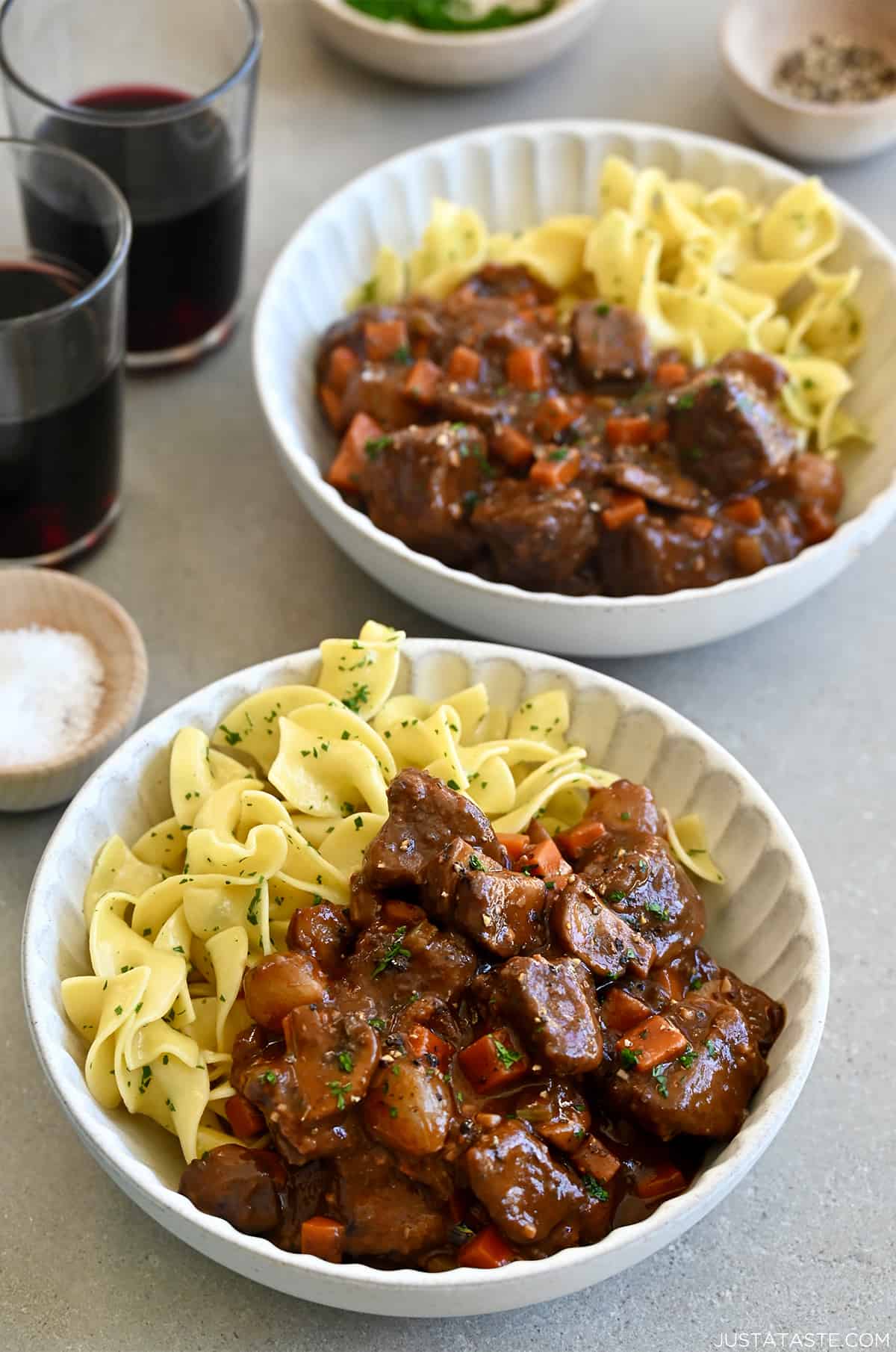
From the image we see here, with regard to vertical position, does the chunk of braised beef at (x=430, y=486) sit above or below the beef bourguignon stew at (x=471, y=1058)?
above

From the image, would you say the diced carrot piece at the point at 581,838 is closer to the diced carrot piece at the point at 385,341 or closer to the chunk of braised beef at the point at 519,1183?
the chunk of braised beef at the point at 519,1183

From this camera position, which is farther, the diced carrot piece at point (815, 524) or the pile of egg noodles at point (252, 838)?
the diced carrot piece at point (815, 524)

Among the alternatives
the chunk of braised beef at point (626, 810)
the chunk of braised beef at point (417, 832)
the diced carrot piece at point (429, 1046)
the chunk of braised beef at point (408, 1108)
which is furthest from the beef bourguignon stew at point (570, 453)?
the chunk of braised beef at point (408, 1108)

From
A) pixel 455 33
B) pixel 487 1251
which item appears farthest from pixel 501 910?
pixel 455 33

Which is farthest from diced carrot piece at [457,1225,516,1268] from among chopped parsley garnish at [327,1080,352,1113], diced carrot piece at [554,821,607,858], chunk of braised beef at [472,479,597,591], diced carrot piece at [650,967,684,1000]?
chunk of braised beef at [472,479,597,591]

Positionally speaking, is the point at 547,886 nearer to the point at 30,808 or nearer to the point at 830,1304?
the point at 830,1304

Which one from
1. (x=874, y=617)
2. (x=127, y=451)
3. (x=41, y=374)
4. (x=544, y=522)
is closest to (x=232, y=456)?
(x=127, y=451)

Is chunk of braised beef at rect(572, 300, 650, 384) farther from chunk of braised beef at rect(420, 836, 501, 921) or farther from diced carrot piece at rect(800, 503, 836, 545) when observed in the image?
chunk of braised beef at rect(420, 836, 501, 921)
